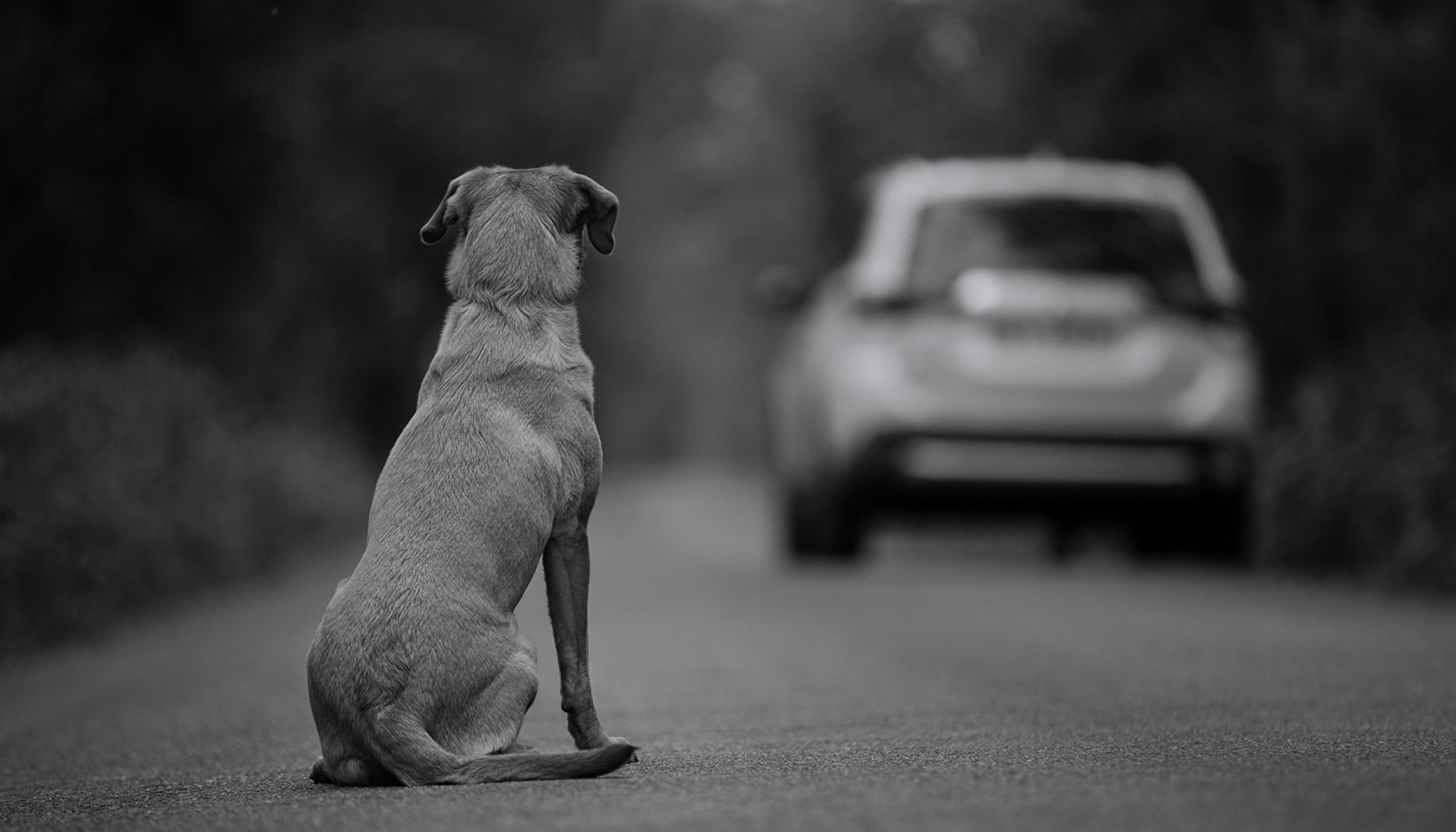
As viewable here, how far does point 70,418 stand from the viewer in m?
10.9

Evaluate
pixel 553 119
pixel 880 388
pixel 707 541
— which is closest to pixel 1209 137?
pixel 880 388

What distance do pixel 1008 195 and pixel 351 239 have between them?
1225cm

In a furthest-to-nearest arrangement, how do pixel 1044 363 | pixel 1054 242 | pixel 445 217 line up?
pixel 1054 242 < pixel 1044 363 < pixel 445 217

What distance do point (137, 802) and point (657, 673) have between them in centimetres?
303

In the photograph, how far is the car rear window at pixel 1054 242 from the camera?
1155 centimetres

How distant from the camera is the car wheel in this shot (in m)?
12.0

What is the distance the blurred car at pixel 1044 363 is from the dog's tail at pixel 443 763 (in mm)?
6684

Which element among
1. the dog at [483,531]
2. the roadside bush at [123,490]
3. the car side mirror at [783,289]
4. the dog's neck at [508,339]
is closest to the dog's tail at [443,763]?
the dog at [483,531]

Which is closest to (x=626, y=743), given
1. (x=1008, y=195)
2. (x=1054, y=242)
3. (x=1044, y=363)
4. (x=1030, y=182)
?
(x=1044, y=363)

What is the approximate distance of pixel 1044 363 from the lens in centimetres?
1130

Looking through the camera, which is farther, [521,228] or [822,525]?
[822,525]

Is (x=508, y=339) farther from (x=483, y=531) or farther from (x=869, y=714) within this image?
(x=869, y=714)

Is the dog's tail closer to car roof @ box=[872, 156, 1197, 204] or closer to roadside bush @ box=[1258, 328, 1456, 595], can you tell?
roadside bush @ box=[1258, 328, 1456, 595]

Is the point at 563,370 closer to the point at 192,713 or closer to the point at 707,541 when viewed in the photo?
the point at 192,713
